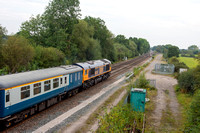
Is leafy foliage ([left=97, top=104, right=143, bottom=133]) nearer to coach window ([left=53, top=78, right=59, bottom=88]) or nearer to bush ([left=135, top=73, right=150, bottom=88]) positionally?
coach window ([left=53, top=78, right=59, bottom=88])

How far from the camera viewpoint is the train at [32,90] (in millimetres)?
11633

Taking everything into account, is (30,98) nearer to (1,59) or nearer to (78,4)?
(1,59)

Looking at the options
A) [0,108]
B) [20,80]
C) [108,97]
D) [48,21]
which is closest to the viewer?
[0,108]

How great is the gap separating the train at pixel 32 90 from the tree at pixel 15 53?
799cm

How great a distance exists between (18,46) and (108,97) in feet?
43.4

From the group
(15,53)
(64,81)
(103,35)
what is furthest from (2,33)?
(103,35)

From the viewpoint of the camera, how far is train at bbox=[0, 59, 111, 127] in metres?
11.6

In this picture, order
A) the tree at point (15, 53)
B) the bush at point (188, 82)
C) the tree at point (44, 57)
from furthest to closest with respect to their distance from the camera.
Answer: the tree at point (44, 57)
the bush at point (188, 82)
the tree at point (15, 53)

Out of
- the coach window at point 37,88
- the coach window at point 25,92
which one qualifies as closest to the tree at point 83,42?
the coach window at point 37,88

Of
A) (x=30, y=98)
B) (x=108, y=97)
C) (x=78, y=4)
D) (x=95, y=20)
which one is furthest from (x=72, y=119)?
(x=95, y=20)

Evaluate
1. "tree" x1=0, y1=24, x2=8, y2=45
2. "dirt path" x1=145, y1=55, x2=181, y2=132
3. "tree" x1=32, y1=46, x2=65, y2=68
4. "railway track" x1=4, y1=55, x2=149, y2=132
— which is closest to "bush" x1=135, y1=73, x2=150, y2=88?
"dirt path" x1=145, y1=55, x2=181, y2=132

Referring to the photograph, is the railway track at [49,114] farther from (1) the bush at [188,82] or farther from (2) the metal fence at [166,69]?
(2) the metal fence at [166,69]

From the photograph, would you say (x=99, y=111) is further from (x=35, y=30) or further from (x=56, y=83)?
(x=35, y=30)

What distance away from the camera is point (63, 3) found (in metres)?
40.0
